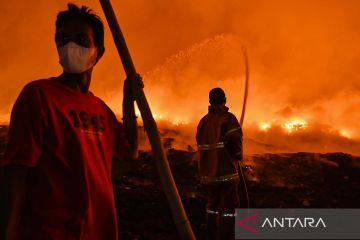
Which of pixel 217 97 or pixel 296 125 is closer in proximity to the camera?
pixel 217 97

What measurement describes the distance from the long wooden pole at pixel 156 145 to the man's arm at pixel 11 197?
590mm

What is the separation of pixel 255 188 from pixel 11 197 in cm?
A: 973

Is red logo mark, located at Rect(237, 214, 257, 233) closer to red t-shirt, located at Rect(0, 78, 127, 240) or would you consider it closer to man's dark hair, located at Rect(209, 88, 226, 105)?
man's dark hair, located at Rect(209, 88, 226, 105)

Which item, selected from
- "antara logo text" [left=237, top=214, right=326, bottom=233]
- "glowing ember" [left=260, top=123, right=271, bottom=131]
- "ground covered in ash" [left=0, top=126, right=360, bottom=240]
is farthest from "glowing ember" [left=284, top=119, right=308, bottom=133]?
"antara logo text" [left=237, top=214, right=326, bottom=233]

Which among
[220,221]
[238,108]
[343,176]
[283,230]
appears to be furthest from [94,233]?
[238,108]

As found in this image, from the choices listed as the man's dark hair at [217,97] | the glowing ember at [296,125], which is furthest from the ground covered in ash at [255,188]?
the glowing ember at [296,125]

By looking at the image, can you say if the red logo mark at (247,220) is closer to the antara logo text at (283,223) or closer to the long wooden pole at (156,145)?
the antara logo text at (283,223)

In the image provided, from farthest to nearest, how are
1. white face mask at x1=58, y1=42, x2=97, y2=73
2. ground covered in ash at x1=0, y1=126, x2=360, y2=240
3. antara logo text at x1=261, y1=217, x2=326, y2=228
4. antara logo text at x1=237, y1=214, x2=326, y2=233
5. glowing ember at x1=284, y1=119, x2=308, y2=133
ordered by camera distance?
glowing ember at x1=284, y1=119, x2=308, y2=133 → ground covered in ash at x1=0, y1=126, x2=360, y2=240 → antara logo text at x1=261, y1=217, x2=326, y2=228 → antara logo text at x1=237, y1=214, x2=326, y2=233 → white face mask at x1=58, y1=42, x2=97, y2=73

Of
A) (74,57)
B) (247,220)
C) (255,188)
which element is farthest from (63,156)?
(255,188)

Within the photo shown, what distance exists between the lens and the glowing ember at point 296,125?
1129 inches

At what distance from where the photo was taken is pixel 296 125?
1169 inches

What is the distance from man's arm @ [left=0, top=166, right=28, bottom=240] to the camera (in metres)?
1.49

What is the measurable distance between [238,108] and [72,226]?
3228 centimetres

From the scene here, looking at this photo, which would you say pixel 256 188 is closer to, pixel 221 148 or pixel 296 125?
pixel 221 148
